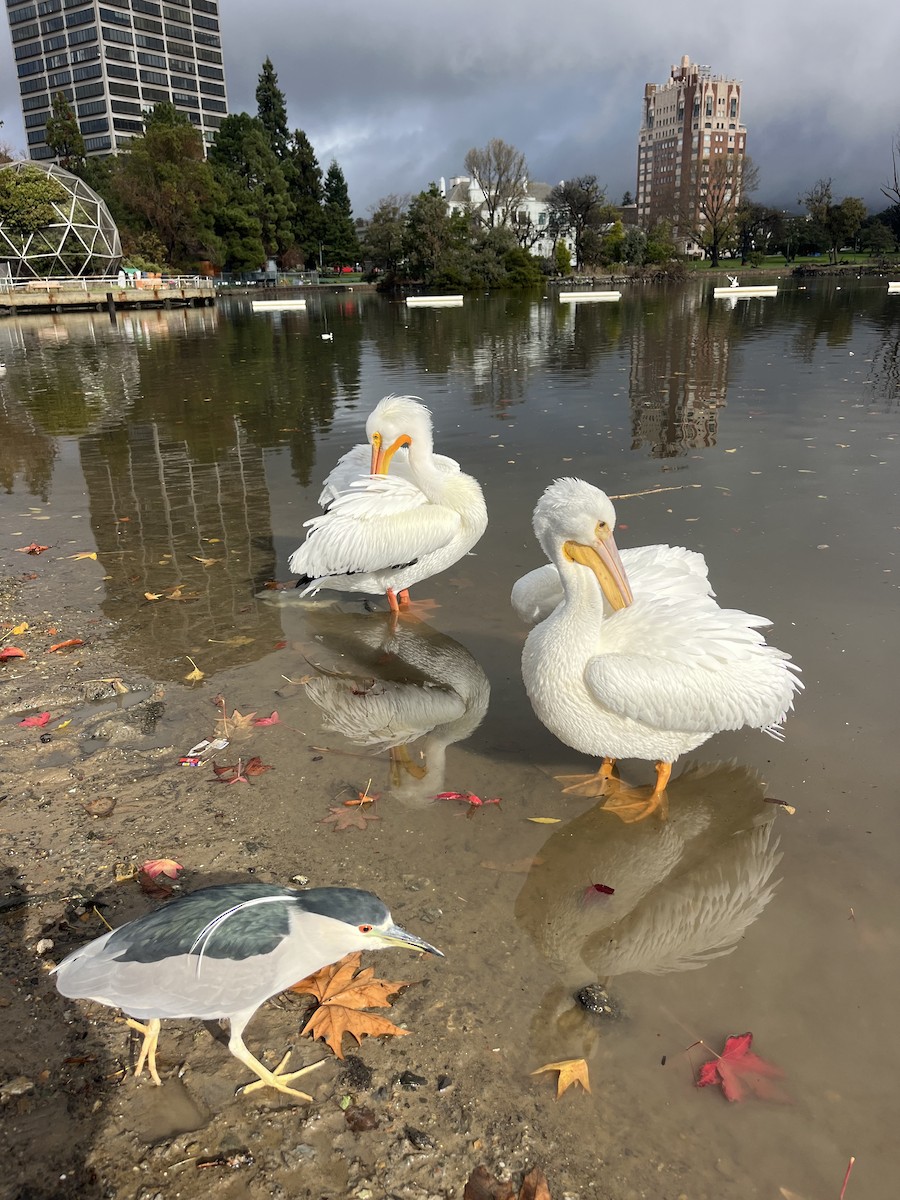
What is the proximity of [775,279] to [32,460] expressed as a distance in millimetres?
77616

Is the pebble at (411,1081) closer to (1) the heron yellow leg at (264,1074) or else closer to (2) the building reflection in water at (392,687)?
(1) the heron yellow leg at (264,1074)

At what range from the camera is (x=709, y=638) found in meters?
3.62

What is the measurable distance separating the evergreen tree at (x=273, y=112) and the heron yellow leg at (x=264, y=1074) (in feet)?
319

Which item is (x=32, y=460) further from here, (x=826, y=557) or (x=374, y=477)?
(x=826, y=557)

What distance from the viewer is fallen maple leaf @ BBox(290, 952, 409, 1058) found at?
256 cm

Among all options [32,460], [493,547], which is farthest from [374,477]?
[32,460]

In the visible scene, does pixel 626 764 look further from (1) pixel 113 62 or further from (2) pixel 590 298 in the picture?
(1) pixel 113 62

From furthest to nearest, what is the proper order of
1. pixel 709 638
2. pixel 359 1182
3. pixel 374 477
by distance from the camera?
1. pixel 374 477
2. pixel 709 638
3. pixel 359 1182

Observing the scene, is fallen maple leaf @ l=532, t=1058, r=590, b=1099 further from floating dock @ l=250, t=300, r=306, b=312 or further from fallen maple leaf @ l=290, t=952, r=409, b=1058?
floating dock @ l=250, t=300, r=306, b=312

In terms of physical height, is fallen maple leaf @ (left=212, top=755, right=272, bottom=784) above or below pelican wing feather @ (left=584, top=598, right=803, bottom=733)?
below

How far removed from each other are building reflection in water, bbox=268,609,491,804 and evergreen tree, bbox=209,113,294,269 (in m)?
74.0

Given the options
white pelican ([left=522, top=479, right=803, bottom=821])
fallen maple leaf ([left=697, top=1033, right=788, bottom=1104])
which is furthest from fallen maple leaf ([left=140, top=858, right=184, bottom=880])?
fallen maple leaf ([left=697, top=1033, right=788, bottom=1104])

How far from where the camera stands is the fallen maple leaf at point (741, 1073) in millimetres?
2410

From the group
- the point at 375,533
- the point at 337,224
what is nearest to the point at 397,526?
the point at 375,533
